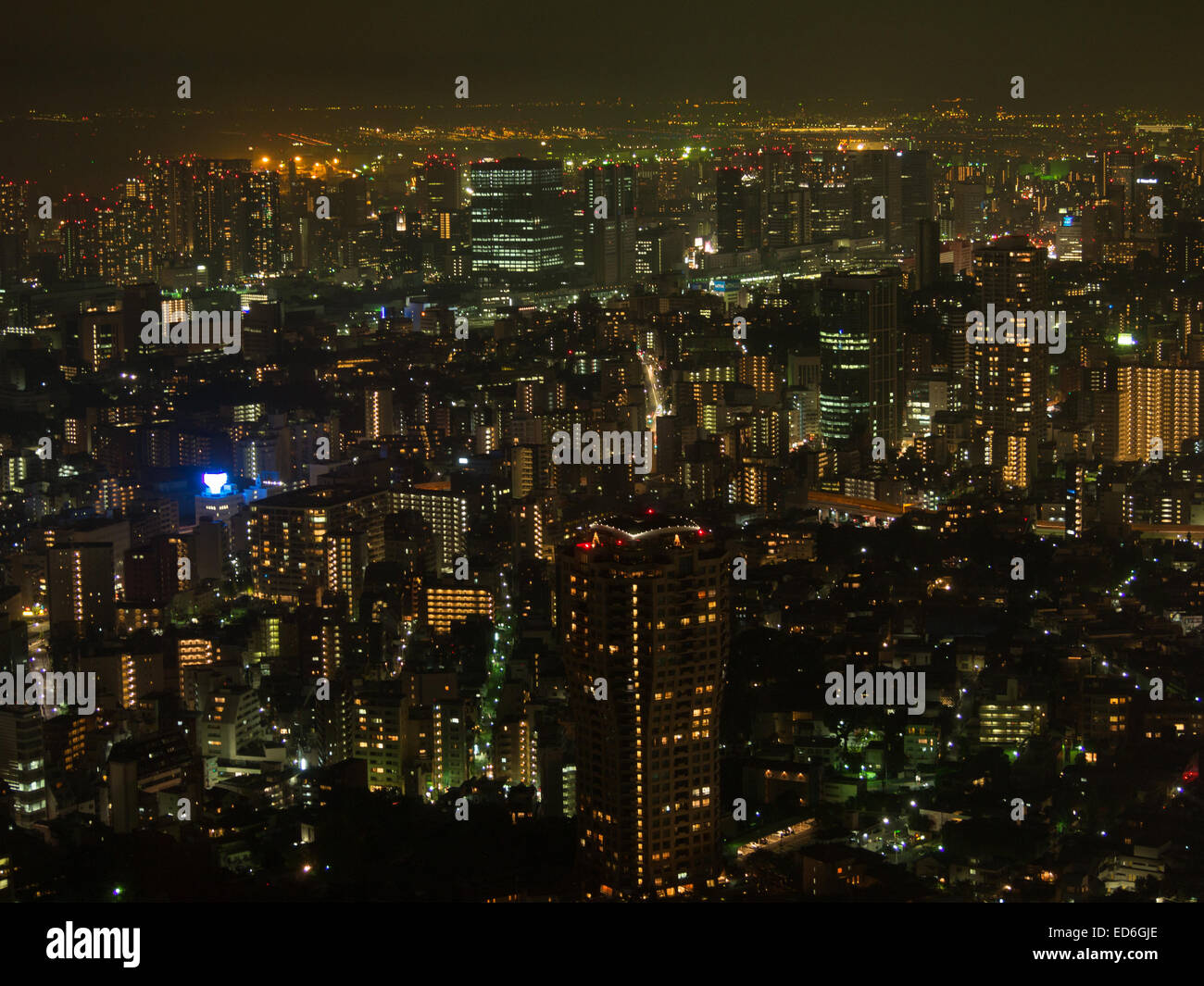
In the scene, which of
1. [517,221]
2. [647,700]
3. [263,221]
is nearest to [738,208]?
[517,221]

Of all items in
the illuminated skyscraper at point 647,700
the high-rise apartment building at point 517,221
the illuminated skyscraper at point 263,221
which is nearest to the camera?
the illuminated skyscraper at point 647,700

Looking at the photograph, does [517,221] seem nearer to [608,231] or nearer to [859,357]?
[608,231]

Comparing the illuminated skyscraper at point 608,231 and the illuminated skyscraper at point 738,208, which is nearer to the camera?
the illuminated skyscraper at point 738,208

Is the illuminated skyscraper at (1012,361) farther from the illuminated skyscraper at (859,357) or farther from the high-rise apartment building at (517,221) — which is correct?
the high-rise apartment building at (517,221)

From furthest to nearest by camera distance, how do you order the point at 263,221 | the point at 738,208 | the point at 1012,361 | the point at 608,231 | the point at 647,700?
the point at 608,231
the point at 263,221
the point at 1012,361
the point at 738,208
the point at 647,700

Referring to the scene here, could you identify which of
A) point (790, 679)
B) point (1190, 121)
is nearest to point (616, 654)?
point (790, 679)

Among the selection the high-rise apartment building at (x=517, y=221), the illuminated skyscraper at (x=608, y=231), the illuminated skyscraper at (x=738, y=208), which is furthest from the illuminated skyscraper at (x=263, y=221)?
the illuminated skyscraper at (x=738, y=208)

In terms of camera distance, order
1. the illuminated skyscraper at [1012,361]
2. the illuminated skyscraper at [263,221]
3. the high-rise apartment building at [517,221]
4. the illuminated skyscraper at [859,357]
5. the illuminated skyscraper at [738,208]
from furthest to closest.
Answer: the high-rise apartment building at [517,221] → the illuminated skyscraper at [859,357] → the illuminated skyscraper at [1012,361] → the illuminated skyscraper at [263,221] → the illuminated skyscraper at [738,208]

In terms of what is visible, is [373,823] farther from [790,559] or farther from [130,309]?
[130,309]

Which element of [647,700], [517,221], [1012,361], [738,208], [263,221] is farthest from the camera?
[517,221]
